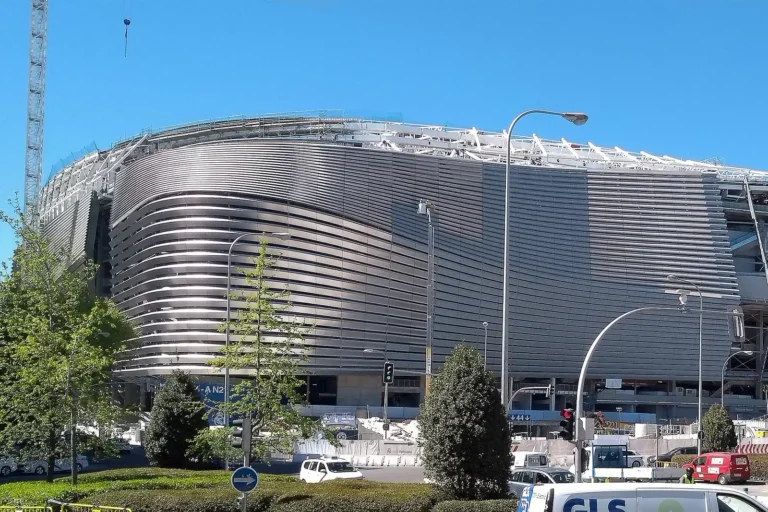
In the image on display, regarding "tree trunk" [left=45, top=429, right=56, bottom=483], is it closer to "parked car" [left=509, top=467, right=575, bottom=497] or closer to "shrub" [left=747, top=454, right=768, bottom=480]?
"parked car" [left=509, top=467, right=575, bottom=497]

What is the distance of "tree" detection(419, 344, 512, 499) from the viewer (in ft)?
80.6

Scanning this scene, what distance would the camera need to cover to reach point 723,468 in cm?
4653

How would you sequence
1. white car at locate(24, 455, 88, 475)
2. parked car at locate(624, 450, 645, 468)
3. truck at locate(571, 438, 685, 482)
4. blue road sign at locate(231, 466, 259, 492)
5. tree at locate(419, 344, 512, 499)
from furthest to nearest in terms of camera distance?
parked car at locate(624, 450, 645, 468) → white car at locate(24, 455, 88, 475) → truck at locate(571, 438, 685, 482) → tree at locate(419, 344, 512, 499) → blue road sign at locate(231, 466, 259, 492)

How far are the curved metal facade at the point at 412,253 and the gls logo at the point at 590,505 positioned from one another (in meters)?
68.4

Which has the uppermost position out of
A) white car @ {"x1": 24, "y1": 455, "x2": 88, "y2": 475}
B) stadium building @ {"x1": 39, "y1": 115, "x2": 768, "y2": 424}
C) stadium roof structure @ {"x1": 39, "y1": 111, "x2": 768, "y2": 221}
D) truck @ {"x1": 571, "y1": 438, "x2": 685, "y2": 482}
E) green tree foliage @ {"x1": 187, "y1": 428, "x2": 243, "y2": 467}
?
stadium roof structure @ {"x1": 39, "y1": 111, "x2": 768, "y2": 221}

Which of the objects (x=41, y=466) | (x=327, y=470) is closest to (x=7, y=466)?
(x=41, y=466)

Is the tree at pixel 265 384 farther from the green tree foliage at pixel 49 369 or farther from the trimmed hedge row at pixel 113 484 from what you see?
the green tree foliage at pixel 49 369

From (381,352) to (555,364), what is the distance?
67.7ft

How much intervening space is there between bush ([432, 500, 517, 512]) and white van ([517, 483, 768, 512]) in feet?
18.6

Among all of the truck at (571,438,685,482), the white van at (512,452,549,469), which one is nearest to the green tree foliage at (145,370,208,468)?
the white van at (512,452,549,469)

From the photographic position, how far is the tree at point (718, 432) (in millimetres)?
55781

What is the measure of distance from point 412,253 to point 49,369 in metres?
61.7

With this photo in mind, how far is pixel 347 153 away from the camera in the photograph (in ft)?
304

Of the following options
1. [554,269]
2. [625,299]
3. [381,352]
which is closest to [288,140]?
[381,352]
